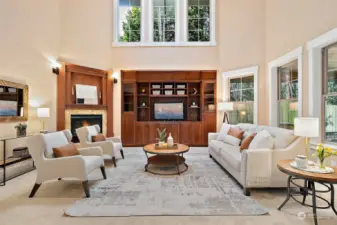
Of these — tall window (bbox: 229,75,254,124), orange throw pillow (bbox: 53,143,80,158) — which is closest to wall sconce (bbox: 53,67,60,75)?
orange throw pillow (bbox: 53,143,80,158)

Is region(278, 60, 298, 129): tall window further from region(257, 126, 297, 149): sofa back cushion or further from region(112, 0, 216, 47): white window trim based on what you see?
region(112, 0, 216, 47): white window trim

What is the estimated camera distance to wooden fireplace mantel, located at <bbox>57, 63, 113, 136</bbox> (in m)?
5.58

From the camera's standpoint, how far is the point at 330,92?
323cm

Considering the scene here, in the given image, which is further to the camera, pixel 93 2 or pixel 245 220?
pixel 93 2

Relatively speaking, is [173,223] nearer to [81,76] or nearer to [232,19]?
[81,76]

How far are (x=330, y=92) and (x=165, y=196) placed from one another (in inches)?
131

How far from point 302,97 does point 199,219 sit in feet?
10.7

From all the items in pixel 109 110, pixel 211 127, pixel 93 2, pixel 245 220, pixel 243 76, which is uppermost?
pixel 93 2

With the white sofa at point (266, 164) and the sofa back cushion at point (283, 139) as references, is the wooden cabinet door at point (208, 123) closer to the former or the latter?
the sofa back cushion at point (283, 139)

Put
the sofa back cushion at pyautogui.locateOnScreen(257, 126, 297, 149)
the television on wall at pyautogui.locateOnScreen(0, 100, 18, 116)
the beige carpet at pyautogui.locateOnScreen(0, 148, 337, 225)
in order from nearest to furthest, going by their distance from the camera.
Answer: the beige carpet at pyautogui.locateOnScreen(0, 148, 337, 225), the sofa back cushion at pyautogui.locateOnScreen(257, 126, 297, 149), the television on wall at pyautogui.locateOnScreen(0, 100, 18, 116)

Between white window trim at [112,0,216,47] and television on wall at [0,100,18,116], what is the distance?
140 inches

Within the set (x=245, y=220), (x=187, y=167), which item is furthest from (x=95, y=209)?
(x=187, y=167)

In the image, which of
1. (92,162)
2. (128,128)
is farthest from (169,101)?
(92,162)

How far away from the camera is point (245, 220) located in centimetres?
212
